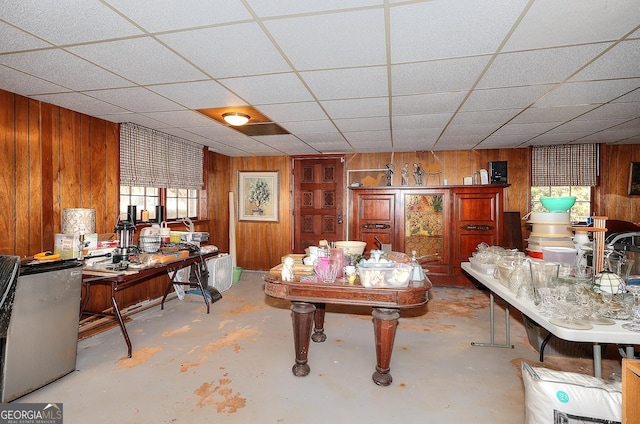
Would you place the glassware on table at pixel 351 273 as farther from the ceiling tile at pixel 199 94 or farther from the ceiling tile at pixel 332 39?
the ceiling tile at pixel 199 94

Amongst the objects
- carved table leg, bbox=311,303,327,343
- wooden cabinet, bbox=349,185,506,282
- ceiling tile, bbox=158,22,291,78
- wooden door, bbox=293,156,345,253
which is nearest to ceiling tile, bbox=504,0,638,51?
ceiling tile, bbox=158,22,291,78

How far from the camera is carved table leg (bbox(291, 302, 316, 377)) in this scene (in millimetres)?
2506

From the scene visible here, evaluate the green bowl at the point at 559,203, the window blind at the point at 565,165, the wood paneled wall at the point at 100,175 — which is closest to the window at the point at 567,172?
the window blind at the point at 565,165

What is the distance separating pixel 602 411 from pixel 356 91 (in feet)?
9.10

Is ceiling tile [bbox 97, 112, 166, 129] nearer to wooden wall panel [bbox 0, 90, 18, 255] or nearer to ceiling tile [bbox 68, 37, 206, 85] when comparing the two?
wooden wall panel [bbox 0, 90, 18, 255]

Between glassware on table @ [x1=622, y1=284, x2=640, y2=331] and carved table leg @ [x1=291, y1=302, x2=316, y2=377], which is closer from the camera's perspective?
glassware on table @ [x1=622, y1=284, x2=640, y2=331]

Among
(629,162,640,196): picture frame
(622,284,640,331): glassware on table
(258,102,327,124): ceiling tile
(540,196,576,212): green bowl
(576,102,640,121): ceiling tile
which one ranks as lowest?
(622,284,640,331): glassware on table

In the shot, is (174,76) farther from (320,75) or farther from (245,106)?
(320,75)

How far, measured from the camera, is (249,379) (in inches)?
100

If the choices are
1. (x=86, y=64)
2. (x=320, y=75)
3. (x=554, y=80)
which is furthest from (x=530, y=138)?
(x=86, y=64)

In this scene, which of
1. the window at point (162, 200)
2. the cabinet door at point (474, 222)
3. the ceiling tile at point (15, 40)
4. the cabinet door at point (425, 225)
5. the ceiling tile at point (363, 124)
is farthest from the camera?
the cabinet door at point (425, 225)

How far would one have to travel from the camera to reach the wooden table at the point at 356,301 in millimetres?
2283

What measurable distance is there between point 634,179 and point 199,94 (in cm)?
693

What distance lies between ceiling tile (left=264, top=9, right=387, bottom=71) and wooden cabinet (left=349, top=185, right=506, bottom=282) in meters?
3.46
